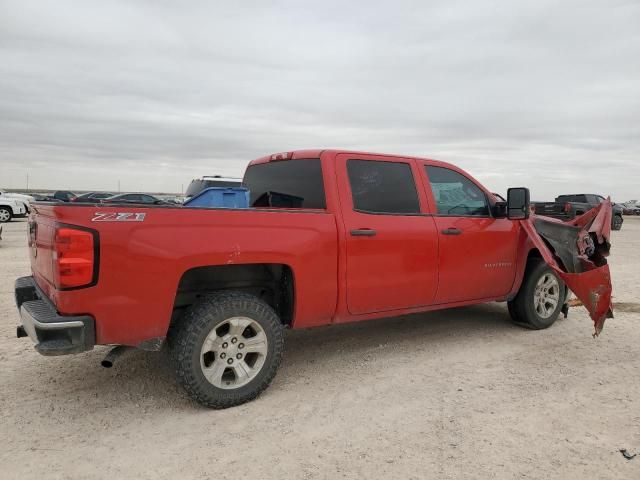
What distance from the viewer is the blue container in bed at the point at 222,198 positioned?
426 centimetres

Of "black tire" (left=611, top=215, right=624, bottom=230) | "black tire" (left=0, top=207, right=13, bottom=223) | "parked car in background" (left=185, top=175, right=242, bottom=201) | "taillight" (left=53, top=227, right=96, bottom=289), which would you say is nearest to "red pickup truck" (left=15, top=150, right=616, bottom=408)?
"taillight" (left=53, top=227, right=96, bottom=289)

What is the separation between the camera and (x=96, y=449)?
9.87 feet

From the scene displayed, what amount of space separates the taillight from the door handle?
6.51 feet

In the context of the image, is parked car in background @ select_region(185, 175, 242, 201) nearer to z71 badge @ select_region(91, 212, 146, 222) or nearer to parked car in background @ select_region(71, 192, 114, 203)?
parked car in background @ select_region(71, 192, 114, 203)

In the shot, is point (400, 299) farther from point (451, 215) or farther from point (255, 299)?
point (255, 299)

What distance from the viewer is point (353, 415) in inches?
136

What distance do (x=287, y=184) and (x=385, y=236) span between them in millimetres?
1036

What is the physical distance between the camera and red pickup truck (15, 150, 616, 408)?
3.09m

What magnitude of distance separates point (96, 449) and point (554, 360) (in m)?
3.88

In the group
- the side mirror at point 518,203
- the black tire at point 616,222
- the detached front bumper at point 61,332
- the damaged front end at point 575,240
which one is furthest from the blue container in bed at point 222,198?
the black tire at point 616,222

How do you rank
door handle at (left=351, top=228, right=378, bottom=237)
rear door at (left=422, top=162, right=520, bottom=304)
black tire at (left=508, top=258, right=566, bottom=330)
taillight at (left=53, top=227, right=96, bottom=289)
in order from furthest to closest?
black tire at (left=508, top=258, right=566, bottom=330), rear door at (left=422, top=162, right=520, bottom=304), door handle at (left=351, top=228, right=378, bottom=237), taillight at (left=53, top=227, right=96, bottom=289)

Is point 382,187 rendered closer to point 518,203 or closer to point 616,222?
point 518,203

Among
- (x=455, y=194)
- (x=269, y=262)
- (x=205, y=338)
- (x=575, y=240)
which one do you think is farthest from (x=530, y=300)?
(x=205, y=338)

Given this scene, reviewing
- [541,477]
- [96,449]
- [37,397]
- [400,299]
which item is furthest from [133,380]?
[541,477]
